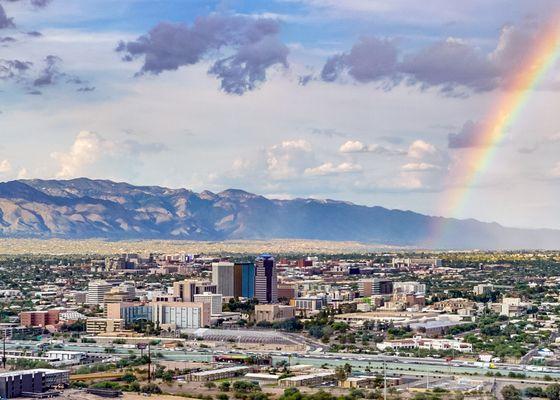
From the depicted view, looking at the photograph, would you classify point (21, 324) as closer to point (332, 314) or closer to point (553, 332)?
point (332, 314)

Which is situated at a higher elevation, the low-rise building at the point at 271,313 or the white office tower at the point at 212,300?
the white office tower at the point at 212,300

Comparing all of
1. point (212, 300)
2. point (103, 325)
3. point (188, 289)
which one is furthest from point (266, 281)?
point (103, 325)

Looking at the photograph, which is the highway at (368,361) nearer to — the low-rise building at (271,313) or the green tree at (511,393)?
the green tree at (511,393)

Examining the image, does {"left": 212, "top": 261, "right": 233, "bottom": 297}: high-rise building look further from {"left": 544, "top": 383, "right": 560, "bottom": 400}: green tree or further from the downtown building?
{"left": 544, "top": 383, "right": 560, "bottom": 400}: green tree

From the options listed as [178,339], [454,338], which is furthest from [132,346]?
[454,338]

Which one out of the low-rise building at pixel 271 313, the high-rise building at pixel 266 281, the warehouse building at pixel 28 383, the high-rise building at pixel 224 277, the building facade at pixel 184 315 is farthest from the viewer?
the high-rise building at pixel 224 277

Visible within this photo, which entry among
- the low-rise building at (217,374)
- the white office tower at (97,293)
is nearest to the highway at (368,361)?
the low-rise building at (217,374)
